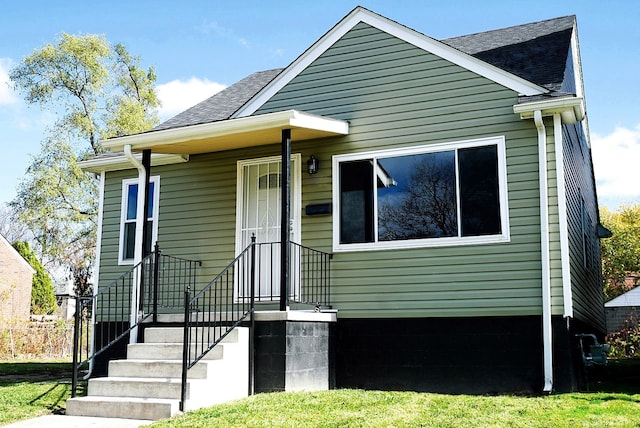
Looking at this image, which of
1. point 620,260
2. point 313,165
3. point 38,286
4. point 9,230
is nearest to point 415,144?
point 313,165

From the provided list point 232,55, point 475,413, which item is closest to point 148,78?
point 232,55

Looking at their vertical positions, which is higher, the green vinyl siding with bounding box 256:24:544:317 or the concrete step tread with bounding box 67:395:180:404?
the green vinyl siding with bounding box 256:24:544:317

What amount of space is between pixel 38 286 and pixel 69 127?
25.3 ft

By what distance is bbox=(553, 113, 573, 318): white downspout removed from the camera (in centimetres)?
730

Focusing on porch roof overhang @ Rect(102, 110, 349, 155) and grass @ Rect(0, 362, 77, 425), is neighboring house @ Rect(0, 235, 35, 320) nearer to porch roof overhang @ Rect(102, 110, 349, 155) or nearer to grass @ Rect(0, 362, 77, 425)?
grass @ Rect(0, 362, 77, 425)

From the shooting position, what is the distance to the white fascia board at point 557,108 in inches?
291

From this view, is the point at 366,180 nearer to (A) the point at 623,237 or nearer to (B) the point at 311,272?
(B) the point at 311,272

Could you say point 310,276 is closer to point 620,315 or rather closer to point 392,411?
point 392,411

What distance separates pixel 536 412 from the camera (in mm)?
5789

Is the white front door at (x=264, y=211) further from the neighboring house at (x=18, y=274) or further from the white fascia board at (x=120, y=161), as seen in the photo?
the neighboring house at (x=18, y=274)

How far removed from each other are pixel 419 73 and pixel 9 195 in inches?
857

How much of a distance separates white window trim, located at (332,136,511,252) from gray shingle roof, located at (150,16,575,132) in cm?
109

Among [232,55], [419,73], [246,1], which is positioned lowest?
[419,73]

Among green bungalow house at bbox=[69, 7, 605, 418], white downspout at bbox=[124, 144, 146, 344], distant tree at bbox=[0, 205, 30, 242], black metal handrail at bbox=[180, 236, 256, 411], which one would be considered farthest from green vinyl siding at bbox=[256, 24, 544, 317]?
distant tree at bbox=[0, 205, 30, 242]
